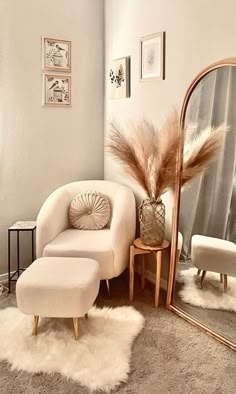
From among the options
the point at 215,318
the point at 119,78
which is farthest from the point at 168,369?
the point at 119,78

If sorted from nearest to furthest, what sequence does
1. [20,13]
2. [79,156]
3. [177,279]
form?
[177,279], [20,13], [79,156]

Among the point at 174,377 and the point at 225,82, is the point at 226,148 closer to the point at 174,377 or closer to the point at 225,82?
the point at 225,82

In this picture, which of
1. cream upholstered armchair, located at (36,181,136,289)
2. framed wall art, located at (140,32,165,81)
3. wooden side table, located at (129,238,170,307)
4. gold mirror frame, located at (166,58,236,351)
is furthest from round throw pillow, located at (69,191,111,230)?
framed wall art, located at (140,32,165,81)

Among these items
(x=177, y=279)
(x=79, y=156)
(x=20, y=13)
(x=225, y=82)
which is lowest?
(x=177, y=279)

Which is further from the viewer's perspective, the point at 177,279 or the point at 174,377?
the point at 177,279

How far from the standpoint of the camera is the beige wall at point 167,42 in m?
2.21

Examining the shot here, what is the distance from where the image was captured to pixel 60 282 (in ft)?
7.10

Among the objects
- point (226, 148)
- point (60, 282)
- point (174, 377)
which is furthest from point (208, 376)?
point (226, 148)

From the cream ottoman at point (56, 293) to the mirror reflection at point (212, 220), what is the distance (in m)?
0.66

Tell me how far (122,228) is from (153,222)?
23 centimetres

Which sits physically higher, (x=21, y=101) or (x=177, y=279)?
(x=21, y=101)

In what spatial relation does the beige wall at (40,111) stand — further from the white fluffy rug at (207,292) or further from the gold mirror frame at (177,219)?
the white fluffy rug at (207,292)

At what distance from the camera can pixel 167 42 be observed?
258cm

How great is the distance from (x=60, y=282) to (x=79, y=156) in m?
1.41
